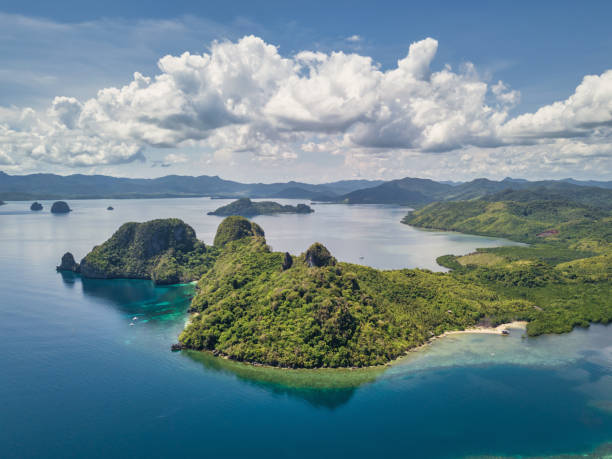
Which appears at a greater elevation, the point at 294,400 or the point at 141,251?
the point at 141,251

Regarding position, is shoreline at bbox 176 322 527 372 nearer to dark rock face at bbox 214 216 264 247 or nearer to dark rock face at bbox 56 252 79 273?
dark rock face at bbox 214 216 264 247

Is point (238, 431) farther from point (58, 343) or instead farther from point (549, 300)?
point (549, 300)

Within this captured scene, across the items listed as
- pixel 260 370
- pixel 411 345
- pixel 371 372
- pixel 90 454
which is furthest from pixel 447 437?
pixel 90 454

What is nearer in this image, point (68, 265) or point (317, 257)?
point (317, 257)

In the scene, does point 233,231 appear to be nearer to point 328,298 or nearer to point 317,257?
point 317,257

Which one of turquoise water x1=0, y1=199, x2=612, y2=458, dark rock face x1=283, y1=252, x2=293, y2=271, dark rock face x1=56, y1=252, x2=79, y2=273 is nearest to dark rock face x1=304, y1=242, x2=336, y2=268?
dark rock face x1=283, y1=252, x2=293, y2=271

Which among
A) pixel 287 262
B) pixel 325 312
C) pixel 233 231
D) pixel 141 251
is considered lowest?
pixel 325 312

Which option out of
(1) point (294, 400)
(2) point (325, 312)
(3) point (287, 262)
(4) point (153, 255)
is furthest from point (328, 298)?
(4) point (153, 255)
